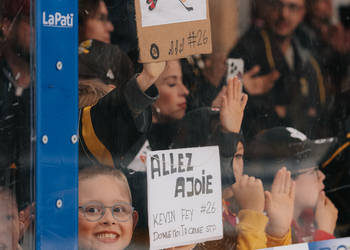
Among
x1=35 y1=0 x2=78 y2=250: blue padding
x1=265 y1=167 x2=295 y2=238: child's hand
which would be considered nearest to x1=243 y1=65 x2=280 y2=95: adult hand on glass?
x1=265 y1=167 x2=295 y2=238: child's hand

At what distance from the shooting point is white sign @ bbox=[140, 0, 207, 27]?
A: 2.69 meters

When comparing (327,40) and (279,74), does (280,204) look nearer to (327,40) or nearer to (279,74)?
(279,74)

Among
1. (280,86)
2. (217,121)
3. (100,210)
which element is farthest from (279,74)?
(100,210)

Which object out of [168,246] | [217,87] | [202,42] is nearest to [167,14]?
[202,42]

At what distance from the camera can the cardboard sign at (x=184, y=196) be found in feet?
9.03

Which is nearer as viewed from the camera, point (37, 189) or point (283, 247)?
point (37, 189)

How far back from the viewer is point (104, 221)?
8.46 feet

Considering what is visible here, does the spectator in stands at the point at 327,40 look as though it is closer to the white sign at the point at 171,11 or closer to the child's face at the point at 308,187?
the child's face at the point at 308,187

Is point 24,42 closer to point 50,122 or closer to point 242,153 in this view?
point 50,122

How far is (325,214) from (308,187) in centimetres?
20

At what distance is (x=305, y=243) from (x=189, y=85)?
3.53 ft

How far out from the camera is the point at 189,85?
2.87 meters

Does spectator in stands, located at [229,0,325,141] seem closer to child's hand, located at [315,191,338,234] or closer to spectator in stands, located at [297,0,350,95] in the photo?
spectator in stands, located at [297,0,350,95]

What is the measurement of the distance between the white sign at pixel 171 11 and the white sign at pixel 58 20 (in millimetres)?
346
